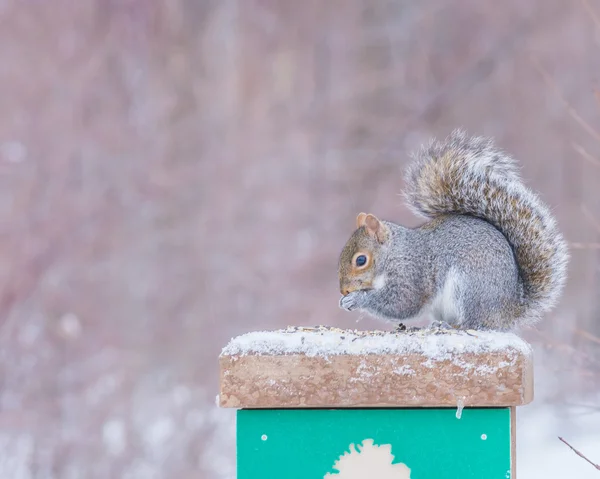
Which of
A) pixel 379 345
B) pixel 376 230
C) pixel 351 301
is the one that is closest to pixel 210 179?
pixel 376 230

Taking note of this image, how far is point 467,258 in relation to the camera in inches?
84.0

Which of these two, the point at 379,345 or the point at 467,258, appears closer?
the point at 379,345

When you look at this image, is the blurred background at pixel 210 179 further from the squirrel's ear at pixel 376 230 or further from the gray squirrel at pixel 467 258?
the squirrel's ear at pixel 376 230

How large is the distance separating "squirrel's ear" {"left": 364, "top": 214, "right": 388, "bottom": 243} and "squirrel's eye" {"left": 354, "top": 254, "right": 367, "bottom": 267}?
67 mm

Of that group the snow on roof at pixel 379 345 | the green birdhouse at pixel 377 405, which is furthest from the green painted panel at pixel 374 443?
the snow on roof at pixel 379 345

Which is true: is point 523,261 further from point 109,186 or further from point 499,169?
point 109,186

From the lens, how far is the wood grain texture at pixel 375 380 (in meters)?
1.65

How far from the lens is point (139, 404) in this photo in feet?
20.6

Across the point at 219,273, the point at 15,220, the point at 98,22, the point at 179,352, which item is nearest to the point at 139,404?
the point at 179,352

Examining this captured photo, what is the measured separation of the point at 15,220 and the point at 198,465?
2104mm

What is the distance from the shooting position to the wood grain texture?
1654mm

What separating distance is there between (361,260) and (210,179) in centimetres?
487

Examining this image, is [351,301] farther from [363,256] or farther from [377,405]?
[377,405]

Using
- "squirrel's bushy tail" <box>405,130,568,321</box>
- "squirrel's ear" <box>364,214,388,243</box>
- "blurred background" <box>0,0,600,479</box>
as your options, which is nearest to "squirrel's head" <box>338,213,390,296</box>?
"squirrel's ear" <box>364,214,388,243</box>
